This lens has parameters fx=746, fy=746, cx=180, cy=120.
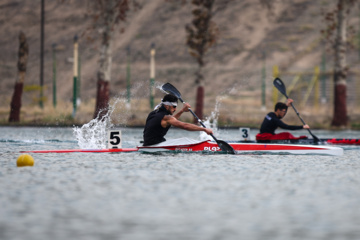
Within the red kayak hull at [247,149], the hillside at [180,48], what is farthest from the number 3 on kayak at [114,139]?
the hillside at [180,48]

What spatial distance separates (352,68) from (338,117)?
104 feet

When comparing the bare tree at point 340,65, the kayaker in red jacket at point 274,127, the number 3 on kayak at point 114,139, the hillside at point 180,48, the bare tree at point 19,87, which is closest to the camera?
the number 3 on kayak at point 114,139

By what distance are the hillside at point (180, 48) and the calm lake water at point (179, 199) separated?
158 feet

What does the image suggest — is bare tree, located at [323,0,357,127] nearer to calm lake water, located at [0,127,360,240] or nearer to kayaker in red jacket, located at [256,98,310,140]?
kayaker in red jacket, located at [256,98,310,140]

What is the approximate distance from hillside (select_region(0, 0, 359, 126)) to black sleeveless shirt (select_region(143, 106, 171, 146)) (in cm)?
4489

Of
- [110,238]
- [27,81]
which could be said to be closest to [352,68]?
[27,81]

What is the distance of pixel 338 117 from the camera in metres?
33.0

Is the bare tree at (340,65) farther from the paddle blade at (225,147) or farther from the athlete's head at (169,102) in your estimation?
the athlete's head at (169,102)

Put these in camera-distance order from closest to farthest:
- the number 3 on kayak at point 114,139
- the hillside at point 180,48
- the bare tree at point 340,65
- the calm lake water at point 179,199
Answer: the calm lake water at point 179,199 < the number 3 on kayak at point 114,139 < the bare tree at point 340,65 < the hillside at point 180,48

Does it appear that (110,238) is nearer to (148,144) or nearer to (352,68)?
(148,144)

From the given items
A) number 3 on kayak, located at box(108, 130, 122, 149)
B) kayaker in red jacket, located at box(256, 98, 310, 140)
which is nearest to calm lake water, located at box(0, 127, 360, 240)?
number 3 on kayak, located at box(108, 130, 122, 149)

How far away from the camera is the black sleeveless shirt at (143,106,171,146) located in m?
17.2

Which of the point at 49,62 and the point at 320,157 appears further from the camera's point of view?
the point at 49,62

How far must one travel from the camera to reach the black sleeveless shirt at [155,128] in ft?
56.6
